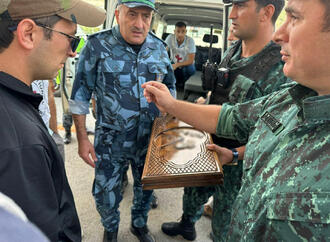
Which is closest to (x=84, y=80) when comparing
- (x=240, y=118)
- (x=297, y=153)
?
(x=240, y=118)

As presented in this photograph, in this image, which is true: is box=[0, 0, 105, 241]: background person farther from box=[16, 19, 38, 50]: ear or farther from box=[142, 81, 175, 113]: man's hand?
box=[142, 81, 175, 113]: man's hand

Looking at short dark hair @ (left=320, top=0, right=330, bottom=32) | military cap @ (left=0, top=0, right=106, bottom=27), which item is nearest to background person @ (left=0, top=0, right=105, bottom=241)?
military cap @ (left=0, top=0, right=106, bottom=27)

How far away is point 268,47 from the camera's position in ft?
5.21

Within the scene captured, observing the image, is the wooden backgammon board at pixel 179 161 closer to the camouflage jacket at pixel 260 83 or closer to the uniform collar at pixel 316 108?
the camouflage jacket at pixel 260 83

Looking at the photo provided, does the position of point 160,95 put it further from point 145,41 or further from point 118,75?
point 145,41

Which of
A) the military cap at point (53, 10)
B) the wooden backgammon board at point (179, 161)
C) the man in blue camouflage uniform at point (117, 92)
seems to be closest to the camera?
the military cap at point (53, 10)

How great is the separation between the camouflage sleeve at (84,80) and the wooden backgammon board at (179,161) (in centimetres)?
61

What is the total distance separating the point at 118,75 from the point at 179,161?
2.80 ft

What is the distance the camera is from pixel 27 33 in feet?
2.94

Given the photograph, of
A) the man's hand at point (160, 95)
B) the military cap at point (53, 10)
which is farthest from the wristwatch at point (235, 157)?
the military cap at point (53, 10)

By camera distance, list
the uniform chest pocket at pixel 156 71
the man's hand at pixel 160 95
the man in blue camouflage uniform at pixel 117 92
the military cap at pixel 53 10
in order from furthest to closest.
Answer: the uniform chest pocket at pixel 156 71
the man in blue camouflage uniform at pixel 117 92
the man's hand at pixel 160 95
the military cap at pixel 53 10

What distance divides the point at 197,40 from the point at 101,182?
5.76m

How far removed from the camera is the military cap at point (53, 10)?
836 mm

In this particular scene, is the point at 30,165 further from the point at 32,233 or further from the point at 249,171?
the point at 249,171
